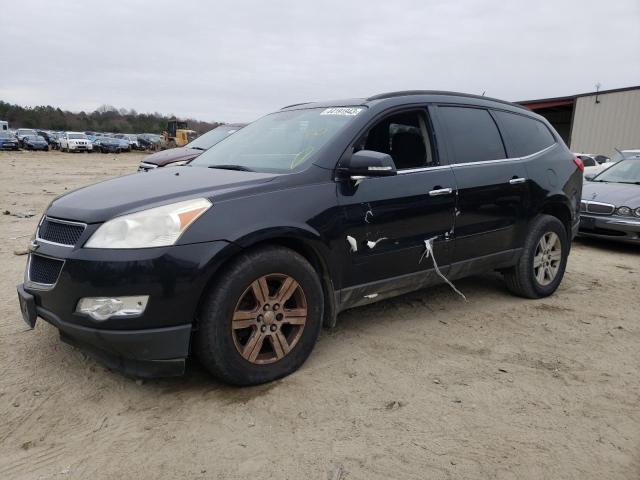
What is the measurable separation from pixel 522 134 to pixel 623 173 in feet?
17.0

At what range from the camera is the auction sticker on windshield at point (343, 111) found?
3763mm

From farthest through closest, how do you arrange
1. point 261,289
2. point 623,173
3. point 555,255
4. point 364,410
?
point 623,173 → point 555,255 → point 261,289 → point 364,410

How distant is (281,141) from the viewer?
12.9ft

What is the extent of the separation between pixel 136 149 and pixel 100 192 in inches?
1967

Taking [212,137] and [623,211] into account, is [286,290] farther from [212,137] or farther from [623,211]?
[212,137]

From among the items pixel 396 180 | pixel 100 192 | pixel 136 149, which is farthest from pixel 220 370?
pixel 136 149

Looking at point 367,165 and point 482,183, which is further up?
point 367,165

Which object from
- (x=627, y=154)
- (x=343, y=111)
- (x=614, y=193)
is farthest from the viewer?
(x=627, y=154)

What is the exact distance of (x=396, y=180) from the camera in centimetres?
370

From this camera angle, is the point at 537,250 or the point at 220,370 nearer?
the point at 220,370

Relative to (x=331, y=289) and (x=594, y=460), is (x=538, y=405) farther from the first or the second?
(x=331, y=289)

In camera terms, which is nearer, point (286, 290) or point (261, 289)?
point (261, 289)

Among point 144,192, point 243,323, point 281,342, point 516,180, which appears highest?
point 516,180

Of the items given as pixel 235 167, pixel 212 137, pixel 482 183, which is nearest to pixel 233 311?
pixel 235 167
